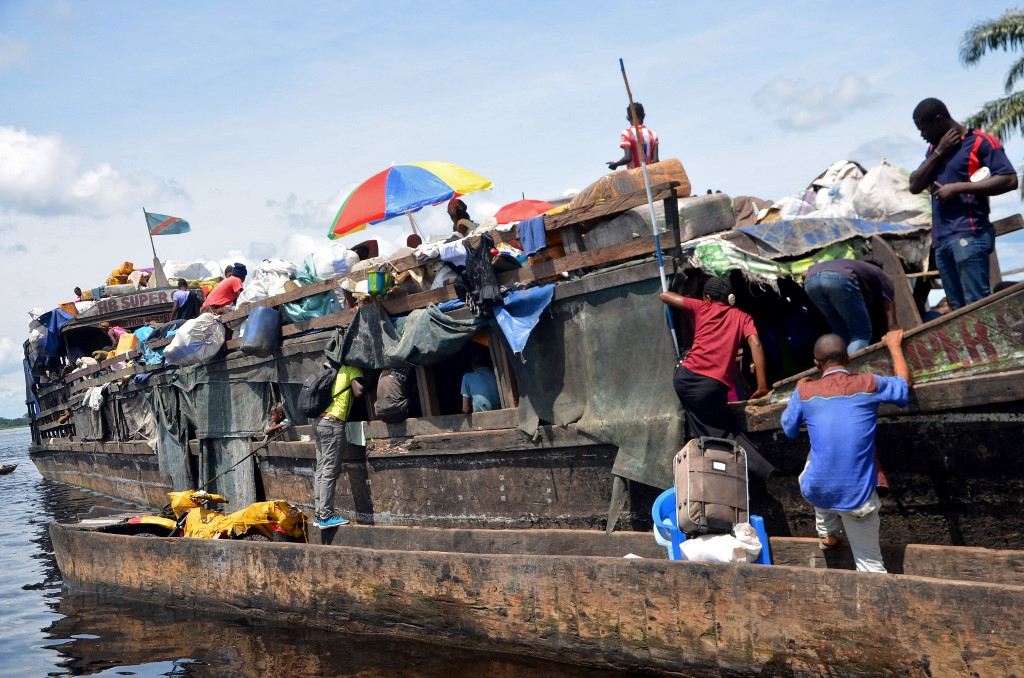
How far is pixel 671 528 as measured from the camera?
542 cm

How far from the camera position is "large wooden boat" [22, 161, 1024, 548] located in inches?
193

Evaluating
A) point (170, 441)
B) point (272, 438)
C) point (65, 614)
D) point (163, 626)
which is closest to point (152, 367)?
point (170, 441)

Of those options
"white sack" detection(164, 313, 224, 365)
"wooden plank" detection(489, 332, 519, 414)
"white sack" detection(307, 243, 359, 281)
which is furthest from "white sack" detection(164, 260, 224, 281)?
"wooden plank" detection(489, 332, 519, 414)

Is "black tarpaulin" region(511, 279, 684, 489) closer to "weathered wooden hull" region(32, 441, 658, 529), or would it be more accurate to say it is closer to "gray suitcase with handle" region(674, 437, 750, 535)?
"weathered wooden hull" region(32, 441, 658, 529)

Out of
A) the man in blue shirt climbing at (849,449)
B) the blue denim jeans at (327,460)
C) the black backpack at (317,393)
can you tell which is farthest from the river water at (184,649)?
the black backpack at (317,393)

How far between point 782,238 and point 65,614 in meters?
7.25

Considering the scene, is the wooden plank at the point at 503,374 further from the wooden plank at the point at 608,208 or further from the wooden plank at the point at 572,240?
the wooden plank at the point at 608,208

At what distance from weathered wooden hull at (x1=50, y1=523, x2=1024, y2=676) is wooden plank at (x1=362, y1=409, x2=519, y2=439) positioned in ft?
2.77

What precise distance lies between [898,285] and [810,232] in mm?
683

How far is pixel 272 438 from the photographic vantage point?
984cm

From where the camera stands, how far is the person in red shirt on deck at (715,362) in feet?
18.3

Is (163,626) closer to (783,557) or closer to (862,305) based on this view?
(783,557)

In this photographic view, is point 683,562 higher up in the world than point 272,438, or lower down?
lower down

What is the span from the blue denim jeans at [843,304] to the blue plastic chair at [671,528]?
132 centimetres
